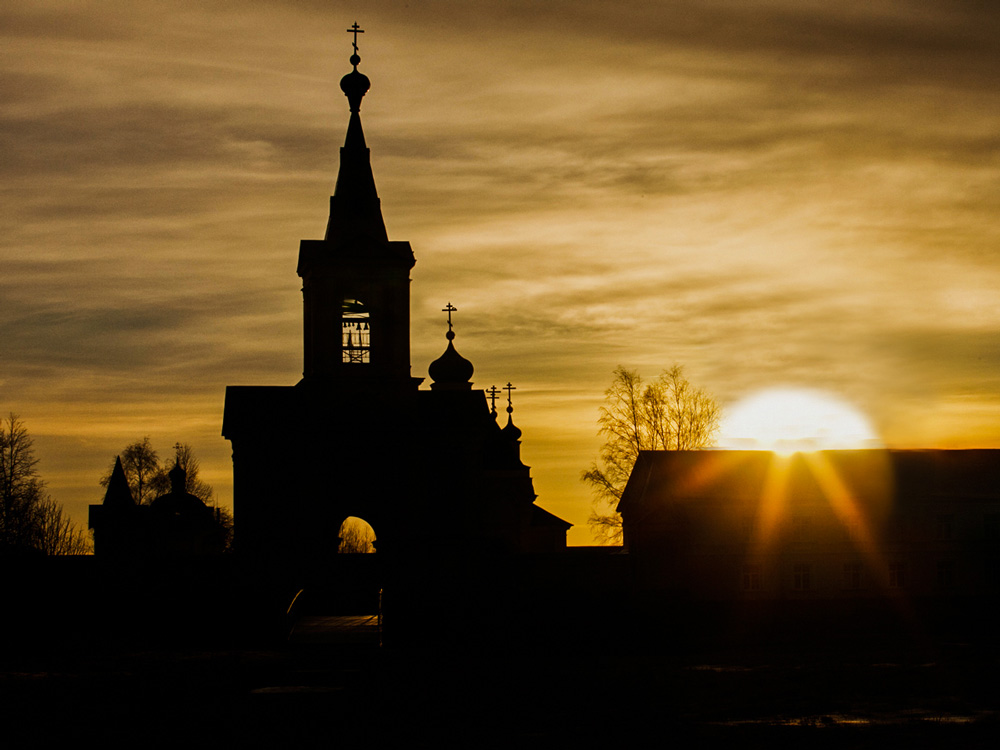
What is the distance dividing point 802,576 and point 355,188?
23028mm

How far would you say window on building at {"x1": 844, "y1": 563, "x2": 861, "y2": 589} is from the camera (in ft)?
159

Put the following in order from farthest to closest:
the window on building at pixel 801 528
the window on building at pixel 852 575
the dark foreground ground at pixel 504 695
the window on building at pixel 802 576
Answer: the window on building at pixel 801 528 < the window on building at pixel 852 575 < the window on building at pixel 802 576 < the dark foreground ground at pixel 504 695

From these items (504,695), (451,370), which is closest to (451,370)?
(451,370)

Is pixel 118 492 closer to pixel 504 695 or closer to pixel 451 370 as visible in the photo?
pixel 451 370

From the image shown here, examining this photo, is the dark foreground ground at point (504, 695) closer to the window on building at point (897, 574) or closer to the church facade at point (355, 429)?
the church facade at point (355, 429)

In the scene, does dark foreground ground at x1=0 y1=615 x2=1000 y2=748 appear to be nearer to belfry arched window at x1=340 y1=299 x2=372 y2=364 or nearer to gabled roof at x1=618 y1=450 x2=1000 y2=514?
belfry arched window at x1=340 y1=299 x2=372 y2=364

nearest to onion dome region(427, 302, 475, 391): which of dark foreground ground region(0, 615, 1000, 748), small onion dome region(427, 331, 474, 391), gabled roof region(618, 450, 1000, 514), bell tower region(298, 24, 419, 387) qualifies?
small onion dome region(427, 331, 474, 391)

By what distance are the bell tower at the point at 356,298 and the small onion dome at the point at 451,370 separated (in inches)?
649

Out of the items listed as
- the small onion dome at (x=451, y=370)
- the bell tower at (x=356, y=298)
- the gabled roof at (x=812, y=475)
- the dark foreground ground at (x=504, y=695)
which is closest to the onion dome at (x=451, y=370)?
the small onion dome at (x=451, y=370)

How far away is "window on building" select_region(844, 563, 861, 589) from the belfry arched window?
882 inches

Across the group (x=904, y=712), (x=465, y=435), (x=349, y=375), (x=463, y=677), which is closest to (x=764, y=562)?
(x=465, y=435)

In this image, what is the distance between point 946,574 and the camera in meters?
49.2

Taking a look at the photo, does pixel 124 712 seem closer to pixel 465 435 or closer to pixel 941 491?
pixel 465 435

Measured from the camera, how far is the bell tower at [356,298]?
34781 millimetres
